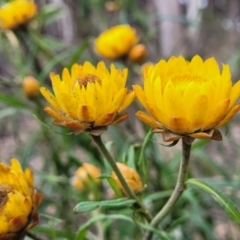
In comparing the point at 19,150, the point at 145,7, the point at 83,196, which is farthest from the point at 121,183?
the point at 145,7

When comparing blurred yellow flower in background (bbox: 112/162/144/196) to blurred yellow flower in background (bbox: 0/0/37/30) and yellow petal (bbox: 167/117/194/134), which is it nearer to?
yellow petal (bbox: 167/117/194/134)

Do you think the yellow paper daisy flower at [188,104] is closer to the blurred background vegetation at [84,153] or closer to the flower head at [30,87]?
the blurred background vegetation at [84,153]

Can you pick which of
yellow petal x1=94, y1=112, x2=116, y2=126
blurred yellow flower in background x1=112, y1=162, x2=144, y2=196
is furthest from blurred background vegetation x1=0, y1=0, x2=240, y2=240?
yellow petal x1=94, y1=112, x2=116, y2=126

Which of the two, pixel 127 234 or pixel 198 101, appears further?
pixel 127 234

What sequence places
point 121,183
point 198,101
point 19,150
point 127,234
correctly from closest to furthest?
point 198,101 < point 121,183 < point 127,234 < point 19,150

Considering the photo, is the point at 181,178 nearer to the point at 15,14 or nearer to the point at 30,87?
the point at 30,87

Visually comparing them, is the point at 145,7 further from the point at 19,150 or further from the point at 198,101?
the point at 198,101

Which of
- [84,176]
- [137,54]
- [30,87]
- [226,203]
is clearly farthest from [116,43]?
[226,203]
